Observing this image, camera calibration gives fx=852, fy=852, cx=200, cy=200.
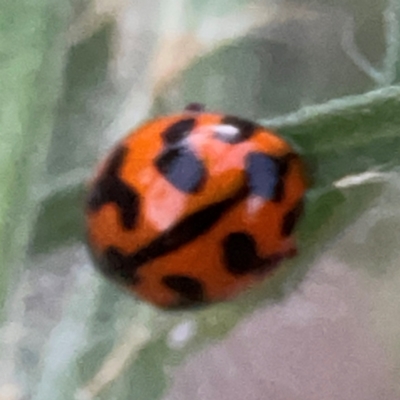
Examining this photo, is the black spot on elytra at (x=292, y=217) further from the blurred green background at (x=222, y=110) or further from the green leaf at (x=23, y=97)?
the green leaf at (x=23, y=97)

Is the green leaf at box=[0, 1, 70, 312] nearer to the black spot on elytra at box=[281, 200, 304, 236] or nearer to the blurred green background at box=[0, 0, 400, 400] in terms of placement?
the blurred green background at box=[0, 0, 400, 400]

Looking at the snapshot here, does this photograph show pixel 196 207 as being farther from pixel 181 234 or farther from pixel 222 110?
pixel 222 110

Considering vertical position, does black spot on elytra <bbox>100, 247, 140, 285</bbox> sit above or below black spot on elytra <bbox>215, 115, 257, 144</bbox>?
below

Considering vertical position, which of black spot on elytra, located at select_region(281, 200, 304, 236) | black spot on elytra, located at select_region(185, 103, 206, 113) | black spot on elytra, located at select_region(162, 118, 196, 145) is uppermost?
black spot on elytra, located at select_region(162, 118, 196, 145)

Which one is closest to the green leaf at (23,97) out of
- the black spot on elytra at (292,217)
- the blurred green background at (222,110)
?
the blurred green background at (222,110)

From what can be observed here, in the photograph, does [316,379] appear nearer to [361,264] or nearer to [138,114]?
[361,264]

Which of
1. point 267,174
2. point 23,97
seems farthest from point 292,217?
point 23,97

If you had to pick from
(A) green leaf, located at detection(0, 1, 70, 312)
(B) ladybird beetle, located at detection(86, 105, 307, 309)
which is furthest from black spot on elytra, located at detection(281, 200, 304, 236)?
(A) green leaf, located at detection(0, 1, 70, 312)

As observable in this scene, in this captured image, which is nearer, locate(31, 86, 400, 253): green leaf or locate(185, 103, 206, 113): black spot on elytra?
locate(31, 86, 400, 253): green leaf
